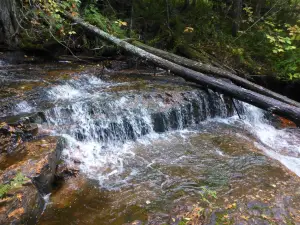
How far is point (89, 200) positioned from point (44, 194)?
2.45 ft

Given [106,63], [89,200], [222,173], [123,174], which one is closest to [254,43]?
[106,63]

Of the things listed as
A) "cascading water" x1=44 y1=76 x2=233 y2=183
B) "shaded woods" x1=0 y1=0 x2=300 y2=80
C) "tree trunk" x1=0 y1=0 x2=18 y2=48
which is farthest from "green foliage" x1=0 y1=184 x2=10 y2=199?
"shaded woods" x1=0 y1=0 x2=300 y2=80

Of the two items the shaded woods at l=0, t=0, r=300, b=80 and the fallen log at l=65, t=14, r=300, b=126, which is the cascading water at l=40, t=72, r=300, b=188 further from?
the shaded woods at l=0, t=0, r=300, b=80

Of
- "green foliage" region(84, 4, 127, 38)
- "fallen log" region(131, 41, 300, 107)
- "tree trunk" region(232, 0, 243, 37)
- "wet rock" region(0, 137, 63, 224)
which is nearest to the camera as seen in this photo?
"wet rock" region(0, 137, 63, 224)

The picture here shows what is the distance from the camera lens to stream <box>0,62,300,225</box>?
13.9 ft

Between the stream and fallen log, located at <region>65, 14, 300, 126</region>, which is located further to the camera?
fallen log, located at <region>65, 14, 300, 126</region>

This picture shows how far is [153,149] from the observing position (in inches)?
250

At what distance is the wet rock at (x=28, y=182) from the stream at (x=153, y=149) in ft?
0.91

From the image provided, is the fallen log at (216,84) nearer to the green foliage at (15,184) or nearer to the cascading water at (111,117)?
the cascading water at (111,117)

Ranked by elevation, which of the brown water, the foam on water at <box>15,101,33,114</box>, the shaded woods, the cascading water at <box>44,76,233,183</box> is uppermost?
the shaded woods

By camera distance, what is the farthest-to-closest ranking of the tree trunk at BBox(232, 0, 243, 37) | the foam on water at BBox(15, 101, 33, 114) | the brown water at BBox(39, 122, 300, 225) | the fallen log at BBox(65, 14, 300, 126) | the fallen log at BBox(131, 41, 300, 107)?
the tree trunk at BBox(232, 0, 243, 37), the fallen log at BBox(131, 41, 300, 107), the fallen log at BBox(65, 14, 300, 126), the foam on water at BBox(15, 101, 33, 114), the brown water at BBox(39, 122, 300, 225)

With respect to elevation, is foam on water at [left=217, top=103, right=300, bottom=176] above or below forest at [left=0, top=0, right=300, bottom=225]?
below

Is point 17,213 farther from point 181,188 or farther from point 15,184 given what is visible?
point 181,188

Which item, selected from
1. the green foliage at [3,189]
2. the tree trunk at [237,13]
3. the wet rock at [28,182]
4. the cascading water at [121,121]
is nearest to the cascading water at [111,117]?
the cascading water at [121,121]
